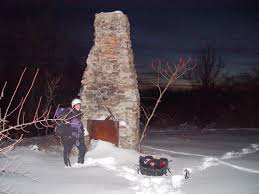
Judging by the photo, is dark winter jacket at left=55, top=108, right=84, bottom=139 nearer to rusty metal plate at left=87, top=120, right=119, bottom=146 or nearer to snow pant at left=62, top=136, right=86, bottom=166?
snow pant at left=62, top=136, right=86, bottom=166

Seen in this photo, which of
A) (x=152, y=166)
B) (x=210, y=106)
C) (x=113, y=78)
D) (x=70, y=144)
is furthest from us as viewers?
(x=210, y=106)

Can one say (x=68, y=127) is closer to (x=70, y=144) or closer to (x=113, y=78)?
(x=70, y=144)

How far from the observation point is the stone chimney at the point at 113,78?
34.2 feet

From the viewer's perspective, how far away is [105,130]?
10.5 meters

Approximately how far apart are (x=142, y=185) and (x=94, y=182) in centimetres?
99

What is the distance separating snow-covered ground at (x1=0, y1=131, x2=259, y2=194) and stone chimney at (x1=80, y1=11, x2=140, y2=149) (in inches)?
32.4

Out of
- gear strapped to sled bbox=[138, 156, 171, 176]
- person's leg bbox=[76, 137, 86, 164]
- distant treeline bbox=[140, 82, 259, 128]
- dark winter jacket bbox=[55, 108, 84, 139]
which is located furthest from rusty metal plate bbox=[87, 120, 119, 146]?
distant treeline bbox=[140, 82, 259, 128]

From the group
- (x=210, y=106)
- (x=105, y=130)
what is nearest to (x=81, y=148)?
(x=105, y=130)

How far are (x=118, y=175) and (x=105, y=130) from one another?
2339 millimetres

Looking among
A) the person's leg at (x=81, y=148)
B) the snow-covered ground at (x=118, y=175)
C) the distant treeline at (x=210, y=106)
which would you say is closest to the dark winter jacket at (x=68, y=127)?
the person's leg at (x=81, y=148)

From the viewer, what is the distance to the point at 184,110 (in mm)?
31422

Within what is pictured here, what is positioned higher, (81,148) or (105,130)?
(105,130)

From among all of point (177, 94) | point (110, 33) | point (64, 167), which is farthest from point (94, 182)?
point (177, 94)

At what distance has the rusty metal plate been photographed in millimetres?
10484
